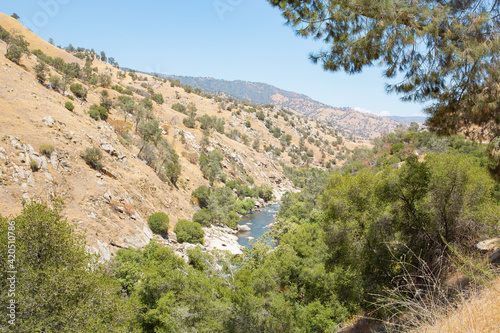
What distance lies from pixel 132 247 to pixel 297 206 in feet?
104

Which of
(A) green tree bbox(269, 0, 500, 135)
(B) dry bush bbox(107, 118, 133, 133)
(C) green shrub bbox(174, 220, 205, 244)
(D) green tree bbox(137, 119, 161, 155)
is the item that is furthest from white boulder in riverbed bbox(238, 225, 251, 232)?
(A) green tree bbox(269, 0, 500, 135)

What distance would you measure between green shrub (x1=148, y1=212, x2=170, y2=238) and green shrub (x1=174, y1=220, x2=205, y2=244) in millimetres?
1929

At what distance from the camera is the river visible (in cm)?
4170

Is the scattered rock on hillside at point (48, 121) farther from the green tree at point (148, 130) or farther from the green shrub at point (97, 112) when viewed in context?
the green tree at point (148, 130)

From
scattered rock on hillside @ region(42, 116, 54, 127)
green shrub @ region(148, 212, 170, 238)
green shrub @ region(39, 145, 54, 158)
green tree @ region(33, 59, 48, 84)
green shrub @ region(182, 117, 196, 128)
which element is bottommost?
green shrub @ region(148, 212, 170, 238)

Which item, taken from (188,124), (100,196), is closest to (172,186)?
(100,196)

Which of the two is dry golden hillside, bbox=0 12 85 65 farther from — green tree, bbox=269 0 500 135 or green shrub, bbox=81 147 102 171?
→ green tree, bbox=269 0 500 135

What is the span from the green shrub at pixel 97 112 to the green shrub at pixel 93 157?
40.6 ft

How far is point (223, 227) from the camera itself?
4341 cm

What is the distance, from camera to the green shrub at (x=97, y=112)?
1518 inches

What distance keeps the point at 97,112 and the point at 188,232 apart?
2361 cm

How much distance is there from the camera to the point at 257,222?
50.3 m

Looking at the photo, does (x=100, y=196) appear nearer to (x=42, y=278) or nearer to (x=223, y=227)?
(x=42, y=278)

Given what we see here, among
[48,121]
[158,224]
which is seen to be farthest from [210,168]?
[48,121]
